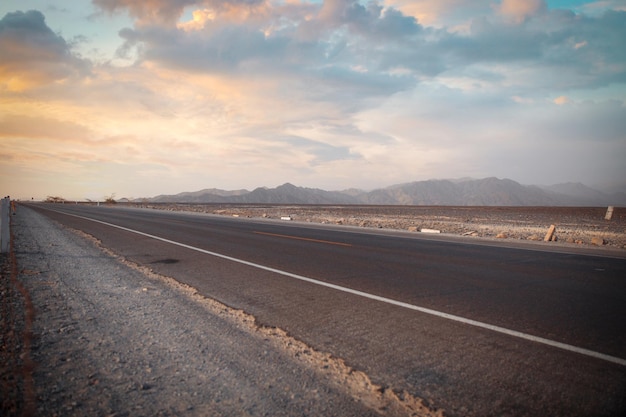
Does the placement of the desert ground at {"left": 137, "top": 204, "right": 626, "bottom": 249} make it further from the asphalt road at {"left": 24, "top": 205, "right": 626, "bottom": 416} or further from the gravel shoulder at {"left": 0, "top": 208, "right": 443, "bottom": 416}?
the gravel shoulder at {"left": 0, "top": 208, "right": 443, "bottom": 416}

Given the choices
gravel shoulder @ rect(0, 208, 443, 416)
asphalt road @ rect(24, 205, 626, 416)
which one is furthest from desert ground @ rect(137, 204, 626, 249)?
gravel shoulder @ rect(0, 208, 443, 416)

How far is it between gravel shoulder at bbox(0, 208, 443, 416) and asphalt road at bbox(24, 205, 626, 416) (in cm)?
39

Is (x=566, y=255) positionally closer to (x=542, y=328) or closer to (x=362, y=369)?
(x=542, y=328)

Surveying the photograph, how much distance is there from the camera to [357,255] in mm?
10133

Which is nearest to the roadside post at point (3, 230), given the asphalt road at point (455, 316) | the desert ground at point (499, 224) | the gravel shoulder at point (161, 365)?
the asphalt road at point (455, 316)

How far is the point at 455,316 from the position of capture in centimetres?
486

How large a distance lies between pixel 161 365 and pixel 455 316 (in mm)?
3660

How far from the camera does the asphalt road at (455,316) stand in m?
3.07

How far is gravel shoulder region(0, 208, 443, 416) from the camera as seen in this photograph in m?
2.77

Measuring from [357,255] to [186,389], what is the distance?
750cm

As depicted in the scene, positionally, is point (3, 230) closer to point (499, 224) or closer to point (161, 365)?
point (161, 365)

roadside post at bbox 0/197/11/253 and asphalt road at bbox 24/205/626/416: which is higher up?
roadside post at bbox 0/197/11/253

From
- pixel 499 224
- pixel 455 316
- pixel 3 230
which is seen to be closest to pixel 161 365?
pixel 455 316

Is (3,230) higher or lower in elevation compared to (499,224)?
higher
